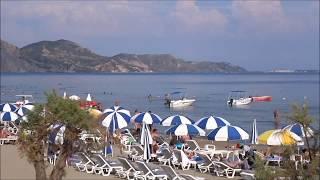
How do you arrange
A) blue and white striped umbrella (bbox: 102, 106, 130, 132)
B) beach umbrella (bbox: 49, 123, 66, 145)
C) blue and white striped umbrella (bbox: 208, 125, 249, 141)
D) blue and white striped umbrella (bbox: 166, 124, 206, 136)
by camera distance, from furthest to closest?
blue and white striped umbrella (bbox: 166, 124, 206, 136)
blue and white striped umbrella (bbox: 102, 106, 130, 132)
blue and white striped umbrella (bbox: 208, 125, 249, 141)
beach umbrella (bbox: 49, 123, 66, 145)

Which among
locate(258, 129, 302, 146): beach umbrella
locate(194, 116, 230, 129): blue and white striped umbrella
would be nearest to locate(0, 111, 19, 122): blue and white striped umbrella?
locate(194, 116, 230, 129): blue and white striped umbrella

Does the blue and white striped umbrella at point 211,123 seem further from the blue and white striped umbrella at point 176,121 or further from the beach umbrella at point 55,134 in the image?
the beach umbrella at point 55,134

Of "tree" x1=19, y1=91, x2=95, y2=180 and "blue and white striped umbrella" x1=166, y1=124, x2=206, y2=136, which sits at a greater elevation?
"tree" x1=19, y1=91, x2=95, y2=180

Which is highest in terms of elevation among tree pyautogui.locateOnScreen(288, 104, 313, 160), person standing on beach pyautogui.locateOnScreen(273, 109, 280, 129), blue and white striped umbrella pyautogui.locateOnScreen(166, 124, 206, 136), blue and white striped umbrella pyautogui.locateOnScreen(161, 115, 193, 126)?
tree pyautogui.locateOnScreen(288, 104, 313, 160)

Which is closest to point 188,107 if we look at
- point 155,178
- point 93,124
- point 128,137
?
point 128,137

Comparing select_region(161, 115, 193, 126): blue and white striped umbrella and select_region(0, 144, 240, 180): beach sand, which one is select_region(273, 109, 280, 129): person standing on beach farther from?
select_region(0, 144, 240, 180): beach sand

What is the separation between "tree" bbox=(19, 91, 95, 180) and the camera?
1027cm

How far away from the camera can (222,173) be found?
15.7m

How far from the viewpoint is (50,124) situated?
34.5 feet

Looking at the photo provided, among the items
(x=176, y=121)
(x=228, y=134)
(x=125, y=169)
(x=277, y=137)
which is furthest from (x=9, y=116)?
(x=277, y=137)

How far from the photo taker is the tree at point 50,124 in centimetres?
1027

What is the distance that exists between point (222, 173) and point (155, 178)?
7.62 ft

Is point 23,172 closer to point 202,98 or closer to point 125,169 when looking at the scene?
point 125,169

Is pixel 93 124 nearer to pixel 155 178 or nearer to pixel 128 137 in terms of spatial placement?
pixel 155 178
